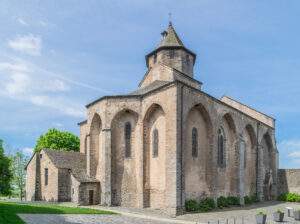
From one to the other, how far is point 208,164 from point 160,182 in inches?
191

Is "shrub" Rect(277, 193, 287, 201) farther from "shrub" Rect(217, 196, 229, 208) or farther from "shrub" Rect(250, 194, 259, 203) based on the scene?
"shrub" Rect(217, 196, 229, 208)

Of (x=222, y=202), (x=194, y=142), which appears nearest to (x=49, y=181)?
(x=194, y=142)

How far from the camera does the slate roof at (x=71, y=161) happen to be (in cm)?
3687

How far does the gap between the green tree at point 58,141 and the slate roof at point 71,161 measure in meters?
14.0

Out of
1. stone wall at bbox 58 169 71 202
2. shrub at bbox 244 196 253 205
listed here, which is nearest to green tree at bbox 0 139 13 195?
stone wall at bbox 58 169 71 202

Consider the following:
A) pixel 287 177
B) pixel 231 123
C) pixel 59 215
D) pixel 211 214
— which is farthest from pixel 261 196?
pixel 59 215

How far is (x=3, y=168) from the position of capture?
36.2 metres

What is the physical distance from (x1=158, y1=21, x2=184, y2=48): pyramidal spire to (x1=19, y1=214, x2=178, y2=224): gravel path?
2100 cm

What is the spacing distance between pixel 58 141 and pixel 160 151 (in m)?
27.5

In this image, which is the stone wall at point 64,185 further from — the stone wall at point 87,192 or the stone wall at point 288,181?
the stone wall at point 288,181

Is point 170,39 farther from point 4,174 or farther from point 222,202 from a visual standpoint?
point 4,174

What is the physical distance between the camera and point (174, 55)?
1597 inches

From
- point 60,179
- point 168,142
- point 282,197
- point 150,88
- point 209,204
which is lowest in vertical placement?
point 282,197

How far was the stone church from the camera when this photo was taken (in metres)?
30.2
